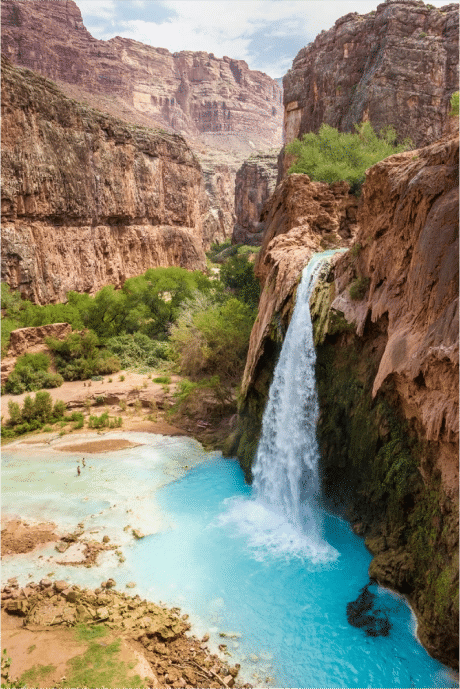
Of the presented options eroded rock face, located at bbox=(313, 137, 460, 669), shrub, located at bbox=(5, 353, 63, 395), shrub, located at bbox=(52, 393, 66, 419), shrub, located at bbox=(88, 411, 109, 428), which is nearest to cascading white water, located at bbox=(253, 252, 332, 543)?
eroded rock face, located at bbox=(313, 137, 460, 669)

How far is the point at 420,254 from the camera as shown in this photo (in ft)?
26.7

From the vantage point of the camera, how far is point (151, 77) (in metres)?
132

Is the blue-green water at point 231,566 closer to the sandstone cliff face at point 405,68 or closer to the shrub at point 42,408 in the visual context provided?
the shrub at point 42,408

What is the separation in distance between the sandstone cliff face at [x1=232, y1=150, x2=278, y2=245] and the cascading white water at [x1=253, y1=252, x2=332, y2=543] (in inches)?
1995

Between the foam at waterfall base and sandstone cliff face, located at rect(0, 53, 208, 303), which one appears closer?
Result: the foam at waterfall base

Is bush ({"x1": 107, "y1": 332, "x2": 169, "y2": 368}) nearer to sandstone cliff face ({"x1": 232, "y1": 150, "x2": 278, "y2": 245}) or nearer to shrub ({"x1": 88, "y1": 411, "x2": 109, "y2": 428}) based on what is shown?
shrub ({"x1": 88, "y1": 411, "x2": 109, "y2": 428})

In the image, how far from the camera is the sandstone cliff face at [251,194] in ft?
211

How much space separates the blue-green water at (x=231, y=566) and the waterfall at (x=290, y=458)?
0.33 ft

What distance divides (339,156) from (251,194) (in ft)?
142

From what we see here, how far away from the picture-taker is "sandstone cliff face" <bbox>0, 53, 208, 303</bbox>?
2967 cm

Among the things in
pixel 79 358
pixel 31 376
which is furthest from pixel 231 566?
pixel 79 358

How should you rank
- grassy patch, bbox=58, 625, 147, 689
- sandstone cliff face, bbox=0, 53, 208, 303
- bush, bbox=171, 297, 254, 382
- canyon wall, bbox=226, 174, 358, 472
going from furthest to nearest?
sandstone cliff face, bbox=0, 53, 208, 303 → bush, bbox=171, 297, 254, 382 → canyon wall, bbox=226, 174, 358, 472 → grassy patch, bbox=58, 625, 147, 689

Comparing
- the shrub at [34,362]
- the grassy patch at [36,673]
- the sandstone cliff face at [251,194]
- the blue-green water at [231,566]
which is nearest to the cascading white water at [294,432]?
the blue-green water at [231,566]

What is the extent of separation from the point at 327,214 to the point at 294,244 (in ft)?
9.41
